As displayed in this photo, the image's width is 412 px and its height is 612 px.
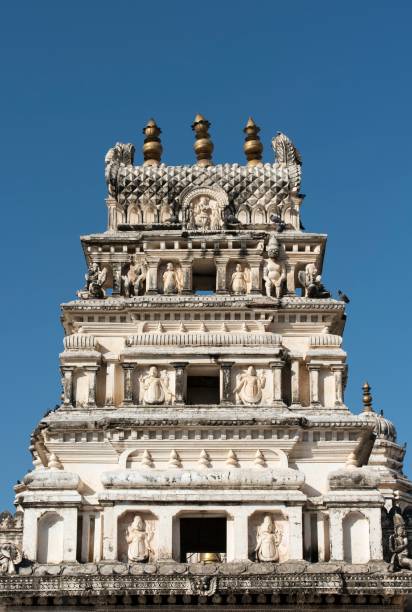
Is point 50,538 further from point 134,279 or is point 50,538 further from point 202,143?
point 202,143

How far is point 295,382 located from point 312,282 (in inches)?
130

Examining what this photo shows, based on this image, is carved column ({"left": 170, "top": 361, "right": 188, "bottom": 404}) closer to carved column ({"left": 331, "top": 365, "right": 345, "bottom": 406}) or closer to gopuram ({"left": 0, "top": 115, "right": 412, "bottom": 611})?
gopuram ({"left": 0, "top": 115, "right": 412, "bottom": 611})

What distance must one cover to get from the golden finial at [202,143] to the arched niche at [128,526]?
12.2 meters

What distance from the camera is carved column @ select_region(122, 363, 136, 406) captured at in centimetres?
3259

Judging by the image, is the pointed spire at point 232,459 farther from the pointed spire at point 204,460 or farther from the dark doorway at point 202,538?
the dark doorway at point 202,538

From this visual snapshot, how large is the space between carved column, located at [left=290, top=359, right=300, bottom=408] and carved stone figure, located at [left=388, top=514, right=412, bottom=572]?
4.22 metres

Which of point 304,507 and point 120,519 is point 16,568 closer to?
point 120,519

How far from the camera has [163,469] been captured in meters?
31.4

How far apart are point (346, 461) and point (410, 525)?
7.64 m


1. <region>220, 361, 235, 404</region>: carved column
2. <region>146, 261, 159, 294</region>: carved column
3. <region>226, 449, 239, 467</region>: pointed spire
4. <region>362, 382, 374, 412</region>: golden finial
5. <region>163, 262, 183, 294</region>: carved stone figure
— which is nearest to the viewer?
<region>226, 449, 239, 467</region>: pointed spire

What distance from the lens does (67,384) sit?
108 ft

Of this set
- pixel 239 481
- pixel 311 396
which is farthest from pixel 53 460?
pixel 311 396

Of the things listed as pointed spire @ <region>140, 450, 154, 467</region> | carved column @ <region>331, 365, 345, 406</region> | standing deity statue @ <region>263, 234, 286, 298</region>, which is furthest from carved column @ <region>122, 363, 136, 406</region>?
carved column @ <region>331, 365, 345, 406</region>

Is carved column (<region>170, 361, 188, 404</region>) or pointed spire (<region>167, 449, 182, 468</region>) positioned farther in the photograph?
carved column (<region>170, 361, 188, 404</region>)
